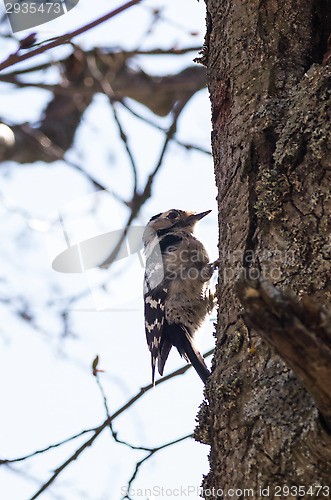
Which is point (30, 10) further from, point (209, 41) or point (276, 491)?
point (276, 491)

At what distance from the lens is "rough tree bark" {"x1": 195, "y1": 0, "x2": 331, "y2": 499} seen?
1229mm

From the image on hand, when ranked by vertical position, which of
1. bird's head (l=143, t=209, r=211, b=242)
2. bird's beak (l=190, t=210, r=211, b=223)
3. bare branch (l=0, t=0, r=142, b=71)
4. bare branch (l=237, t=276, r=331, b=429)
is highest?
bird's head (l=143, t=209, r=211, b=242)

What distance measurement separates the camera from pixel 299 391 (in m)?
1.29

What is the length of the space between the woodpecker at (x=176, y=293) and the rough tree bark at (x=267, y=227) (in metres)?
1.59

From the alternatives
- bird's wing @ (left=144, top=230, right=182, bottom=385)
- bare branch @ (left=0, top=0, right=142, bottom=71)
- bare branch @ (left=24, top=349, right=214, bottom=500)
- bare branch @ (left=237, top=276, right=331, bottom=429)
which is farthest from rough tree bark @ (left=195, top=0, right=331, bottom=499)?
bird's wing @ (left=144, top=230, right=182, bottom=385)

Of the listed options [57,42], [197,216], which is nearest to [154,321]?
[197,216]

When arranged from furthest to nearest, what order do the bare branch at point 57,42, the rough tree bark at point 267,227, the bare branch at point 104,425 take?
the bare branch at point 104,425, the bare branch at point 57,42, the rough tree bark at point 267,227

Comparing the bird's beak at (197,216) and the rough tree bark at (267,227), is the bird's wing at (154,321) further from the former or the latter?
the rough tree bark at (267,227)

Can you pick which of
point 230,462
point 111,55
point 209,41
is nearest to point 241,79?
point 209,41

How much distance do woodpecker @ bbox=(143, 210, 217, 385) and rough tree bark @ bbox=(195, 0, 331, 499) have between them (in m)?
1.59

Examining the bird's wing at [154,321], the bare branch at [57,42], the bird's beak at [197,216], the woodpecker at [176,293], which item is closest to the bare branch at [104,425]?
the woodpecker at [176,293]

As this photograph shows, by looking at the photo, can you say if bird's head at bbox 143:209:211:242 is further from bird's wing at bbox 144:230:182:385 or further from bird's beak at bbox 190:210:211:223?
bird's wing at bbox 144:230:182:385

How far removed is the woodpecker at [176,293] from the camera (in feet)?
11.9

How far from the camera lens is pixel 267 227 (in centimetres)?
166
